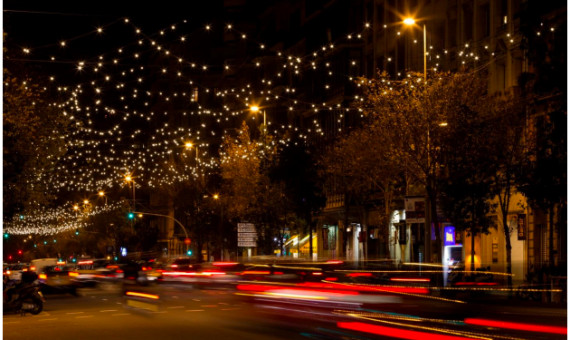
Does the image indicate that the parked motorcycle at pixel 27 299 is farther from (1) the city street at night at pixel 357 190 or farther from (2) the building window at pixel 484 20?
(2) the building window at pixel 484 20

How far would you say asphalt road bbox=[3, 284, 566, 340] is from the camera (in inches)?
465

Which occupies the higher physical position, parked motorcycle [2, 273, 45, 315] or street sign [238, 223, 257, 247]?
street sign [238, 223, 257, 247]

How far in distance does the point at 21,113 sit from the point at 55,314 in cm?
1149

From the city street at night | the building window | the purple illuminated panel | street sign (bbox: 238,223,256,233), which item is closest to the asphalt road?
the city street at night

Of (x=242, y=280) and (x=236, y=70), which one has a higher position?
(x=236, y=70)

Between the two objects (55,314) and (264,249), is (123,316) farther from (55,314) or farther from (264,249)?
(264,249)

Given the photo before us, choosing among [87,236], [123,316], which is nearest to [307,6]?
[123,316]

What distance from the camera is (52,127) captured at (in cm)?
3975

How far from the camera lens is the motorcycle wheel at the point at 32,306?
23.9 meters

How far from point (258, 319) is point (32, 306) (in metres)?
7.51

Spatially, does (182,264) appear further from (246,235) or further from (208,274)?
(246,235)

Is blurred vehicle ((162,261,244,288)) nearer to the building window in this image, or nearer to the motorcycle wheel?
the motorcycle wheel

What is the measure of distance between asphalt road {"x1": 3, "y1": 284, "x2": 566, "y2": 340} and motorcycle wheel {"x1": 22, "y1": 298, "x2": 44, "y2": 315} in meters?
0.16

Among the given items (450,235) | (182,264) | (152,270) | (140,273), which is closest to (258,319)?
(140,273)
